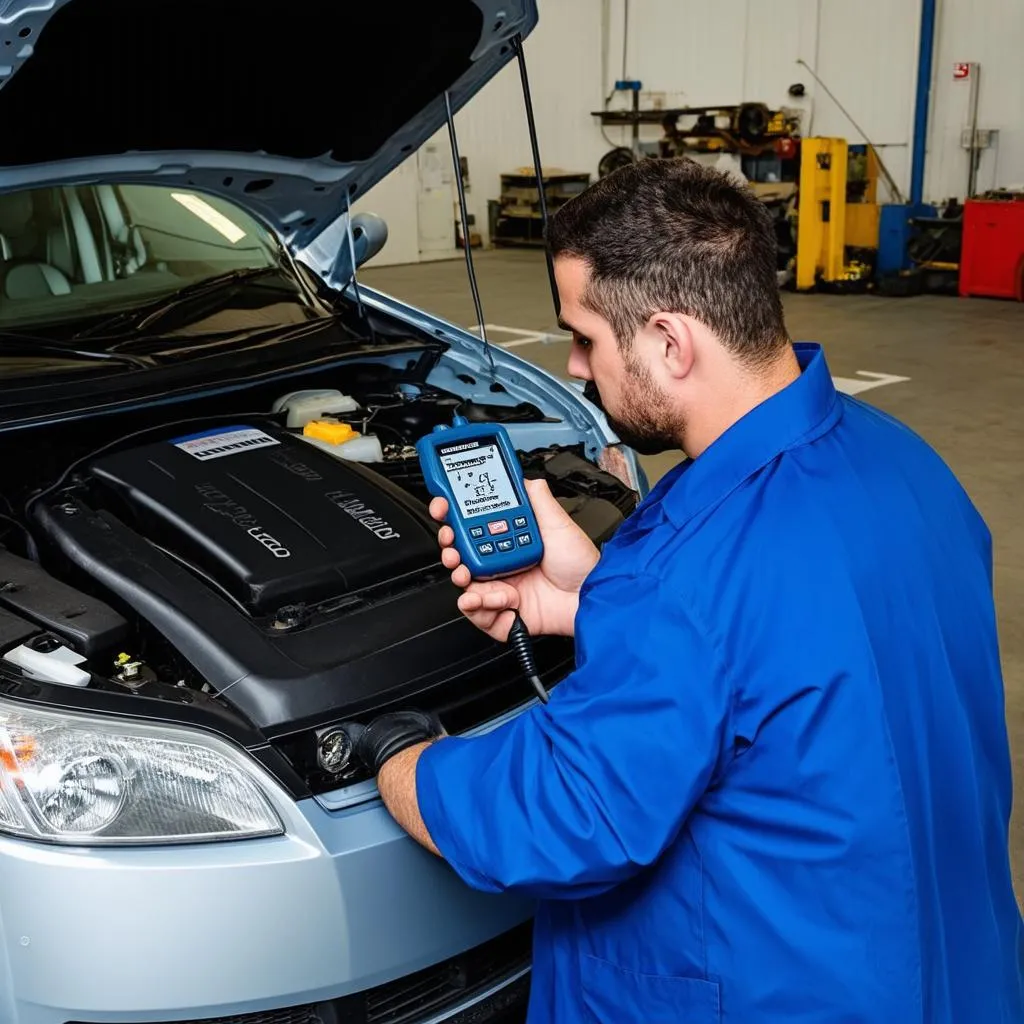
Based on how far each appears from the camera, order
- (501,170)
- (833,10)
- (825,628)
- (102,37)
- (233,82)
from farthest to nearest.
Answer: (501,170) < (833,10) < (233,82) < (102,37) < (825,628)

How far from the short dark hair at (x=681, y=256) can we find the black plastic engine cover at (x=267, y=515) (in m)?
0.66

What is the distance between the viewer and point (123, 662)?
1.50 m

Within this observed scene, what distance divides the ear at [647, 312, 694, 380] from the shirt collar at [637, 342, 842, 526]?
0.25ft

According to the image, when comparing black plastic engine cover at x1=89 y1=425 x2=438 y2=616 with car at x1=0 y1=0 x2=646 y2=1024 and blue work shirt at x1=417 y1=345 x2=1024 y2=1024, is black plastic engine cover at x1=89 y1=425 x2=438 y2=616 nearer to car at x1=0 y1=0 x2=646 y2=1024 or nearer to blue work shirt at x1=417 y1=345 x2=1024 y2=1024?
car at x1=0 y1=0 x2=646 y2=1024

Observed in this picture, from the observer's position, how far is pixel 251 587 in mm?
1566

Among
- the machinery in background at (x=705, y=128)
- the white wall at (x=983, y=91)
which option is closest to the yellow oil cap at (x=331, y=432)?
the machinery in background at (x=705, y=128)

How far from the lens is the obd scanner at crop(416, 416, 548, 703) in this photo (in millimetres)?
1491

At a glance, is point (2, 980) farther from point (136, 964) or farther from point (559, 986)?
point (559, 986)

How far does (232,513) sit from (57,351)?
629 mm

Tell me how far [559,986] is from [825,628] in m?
0.54

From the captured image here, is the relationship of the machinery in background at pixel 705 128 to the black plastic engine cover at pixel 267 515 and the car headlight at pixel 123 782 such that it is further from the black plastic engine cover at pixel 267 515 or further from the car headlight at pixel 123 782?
the car headlight at pixel 123 782

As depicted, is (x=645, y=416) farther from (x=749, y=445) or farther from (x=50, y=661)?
(x=50, y=661)

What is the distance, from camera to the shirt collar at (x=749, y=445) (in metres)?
1.10

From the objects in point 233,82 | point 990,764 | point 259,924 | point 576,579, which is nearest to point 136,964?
point 259,924
